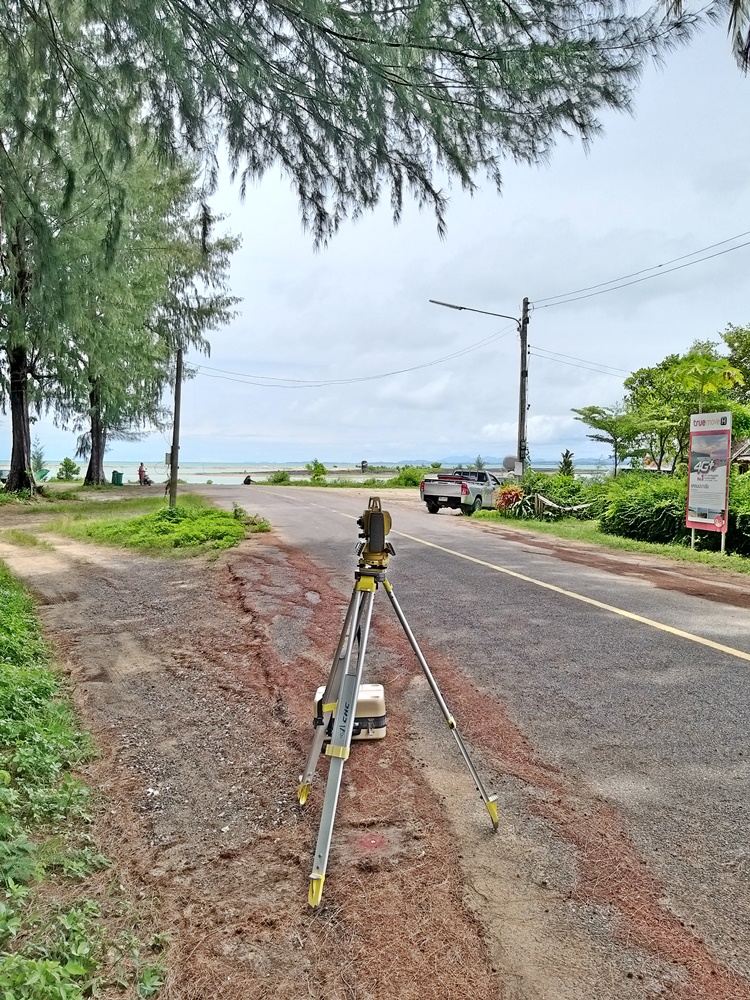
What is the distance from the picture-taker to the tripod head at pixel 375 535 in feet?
8.87

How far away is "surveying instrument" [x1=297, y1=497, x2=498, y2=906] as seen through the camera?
7.79 feet

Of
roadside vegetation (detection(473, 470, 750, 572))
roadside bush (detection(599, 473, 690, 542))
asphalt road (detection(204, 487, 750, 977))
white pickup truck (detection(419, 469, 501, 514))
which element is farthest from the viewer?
white pickup truck (detection(419, 469, 501, 514))

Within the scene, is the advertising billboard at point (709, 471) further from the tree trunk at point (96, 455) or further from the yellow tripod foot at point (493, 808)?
the tree trunk at point (96, 455)

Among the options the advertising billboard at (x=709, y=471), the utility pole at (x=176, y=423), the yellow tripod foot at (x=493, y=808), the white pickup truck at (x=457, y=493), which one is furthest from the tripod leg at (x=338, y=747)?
the white pickup truck at (x=457, y=493)

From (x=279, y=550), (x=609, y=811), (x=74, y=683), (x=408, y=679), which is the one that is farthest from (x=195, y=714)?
(x=279, y=550)

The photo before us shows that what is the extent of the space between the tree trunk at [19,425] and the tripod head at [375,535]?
22.7m

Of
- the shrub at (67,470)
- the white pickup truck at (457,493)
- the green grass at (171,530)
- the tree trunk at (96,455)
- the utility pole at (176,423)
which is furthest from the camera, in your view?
the shrub at (67,470)

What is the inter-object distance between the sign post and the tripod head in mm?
9843

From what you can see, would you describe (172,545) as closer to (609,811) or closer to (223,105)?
(223,105)

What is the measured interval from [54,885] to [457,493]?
19.2m

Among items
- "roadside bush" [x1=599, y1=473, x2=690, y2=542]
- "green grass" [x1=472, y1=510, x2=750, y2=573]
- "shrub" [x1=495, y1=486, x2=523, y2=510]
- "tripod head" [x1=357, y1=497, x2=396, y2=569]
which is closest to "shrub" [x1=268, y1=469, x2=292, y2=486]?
"green grass" [x1=472, y1=510, x2=750, y2=573]

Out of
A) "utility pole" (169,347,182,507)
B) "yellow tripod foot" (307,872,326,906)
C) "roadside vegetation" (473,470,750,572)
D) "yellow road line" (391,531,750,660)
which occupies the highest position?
"utility pole" (169,347,182,507)

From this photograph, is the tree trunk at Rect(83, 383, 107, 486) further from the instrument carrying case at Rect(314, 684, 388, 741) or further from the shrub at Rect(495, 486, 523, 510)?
the instrument carrying case at Rect(314, 684, 388, 741)

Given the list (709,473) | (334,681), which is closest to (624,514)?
(709,473)
